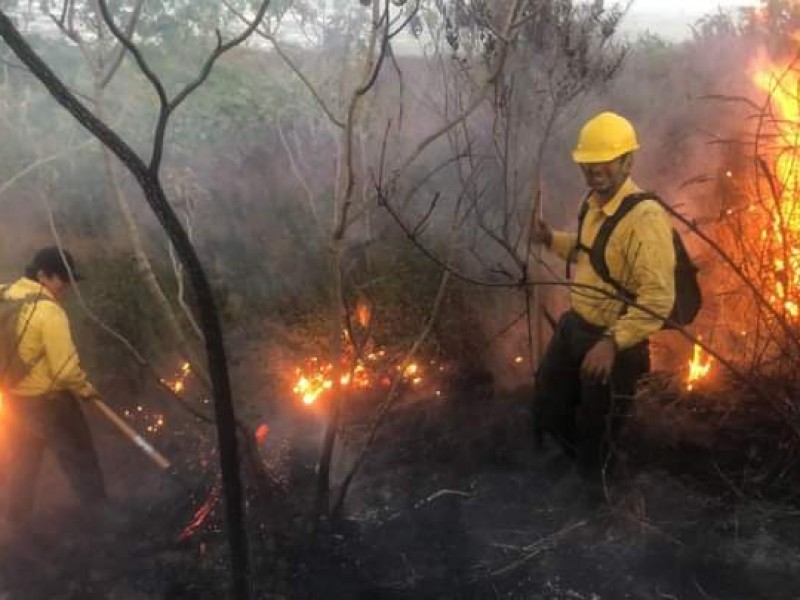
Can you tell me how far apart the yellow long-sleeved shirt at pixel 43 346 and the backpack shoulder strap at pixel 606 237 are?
3.11m

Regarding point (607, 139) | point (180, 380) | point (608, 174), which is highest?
point (607, 139)

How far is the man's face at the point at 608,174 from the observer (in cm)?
389

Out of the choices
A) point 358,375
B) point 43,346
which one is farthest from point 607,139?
point 43,346

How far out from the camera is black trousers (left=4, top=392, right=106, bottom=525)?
15.2 ft

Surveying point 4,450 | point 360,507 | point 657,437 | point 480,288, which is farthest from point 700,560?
point 4,450

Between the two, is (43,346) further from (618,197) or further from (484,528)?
(618,197)

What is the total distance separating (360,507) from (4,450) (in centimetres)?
260

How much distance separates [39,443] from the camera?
4762 millimetres

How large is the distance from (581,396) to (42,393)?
3266mm

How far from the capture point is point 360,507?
4.68m

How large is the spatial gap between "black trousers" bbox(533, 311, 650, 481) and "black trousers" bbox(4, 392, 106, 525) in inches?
116

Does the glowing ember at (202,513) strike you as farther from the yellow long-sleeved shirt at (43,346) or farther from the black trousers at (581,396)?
the black trousers at (581,396)

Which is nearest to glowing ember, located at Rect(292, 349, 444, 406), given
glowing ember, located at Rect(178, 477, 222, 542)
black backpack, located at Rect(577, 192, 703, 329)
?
glowing ember, located at Rect(178, 477, 222, 542)

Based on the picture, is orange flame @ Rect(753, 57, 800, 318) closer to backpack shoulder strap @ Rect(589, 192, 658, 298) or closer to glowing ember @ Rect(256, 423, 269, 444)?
backpack shoulder strap @ Rect(589, 192, 658, 298)
